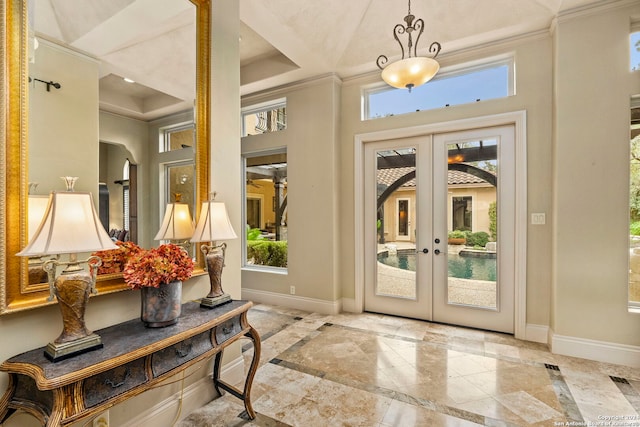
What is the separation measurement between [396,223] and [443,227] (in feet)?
1.93

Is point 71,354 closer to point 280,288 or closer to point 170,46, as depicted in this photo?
point 170,46

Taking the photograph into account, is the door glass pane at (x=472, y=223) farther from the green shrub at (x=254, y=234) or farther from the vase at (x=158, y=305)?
the vase at (x=158, y=305)

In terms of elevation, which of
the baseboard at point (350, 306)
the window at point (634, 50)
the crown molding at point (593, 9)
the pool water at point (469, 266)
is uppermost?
the crown molding at point (593, 9)

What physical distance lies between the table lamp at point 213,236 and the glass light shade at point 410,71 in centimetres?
166

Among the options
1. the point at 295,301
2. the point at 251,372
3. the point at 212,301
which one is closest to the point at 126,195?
the point at 212,301

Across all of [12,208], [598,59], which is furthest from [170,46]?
[598,59]

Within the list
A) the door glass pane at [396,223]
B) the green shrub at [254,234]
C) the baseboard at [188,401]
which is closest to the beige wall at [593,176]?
the door glass pane at [396,223]

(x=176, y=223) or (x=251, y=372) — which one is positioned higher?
(x=176, y=223)

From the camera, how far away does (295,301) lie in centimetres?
434

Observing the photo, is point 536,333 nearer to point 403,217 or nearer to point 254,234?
point 403,217

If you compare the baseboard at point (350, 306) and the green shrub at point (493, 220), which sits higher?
the green shrub at point (493, 220)

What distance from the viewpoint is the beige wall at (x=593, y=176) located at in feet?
8.72

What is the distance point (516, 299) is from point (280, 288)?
305cm

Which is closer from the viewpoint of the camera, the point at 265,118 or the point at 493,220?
the point at 493,220
